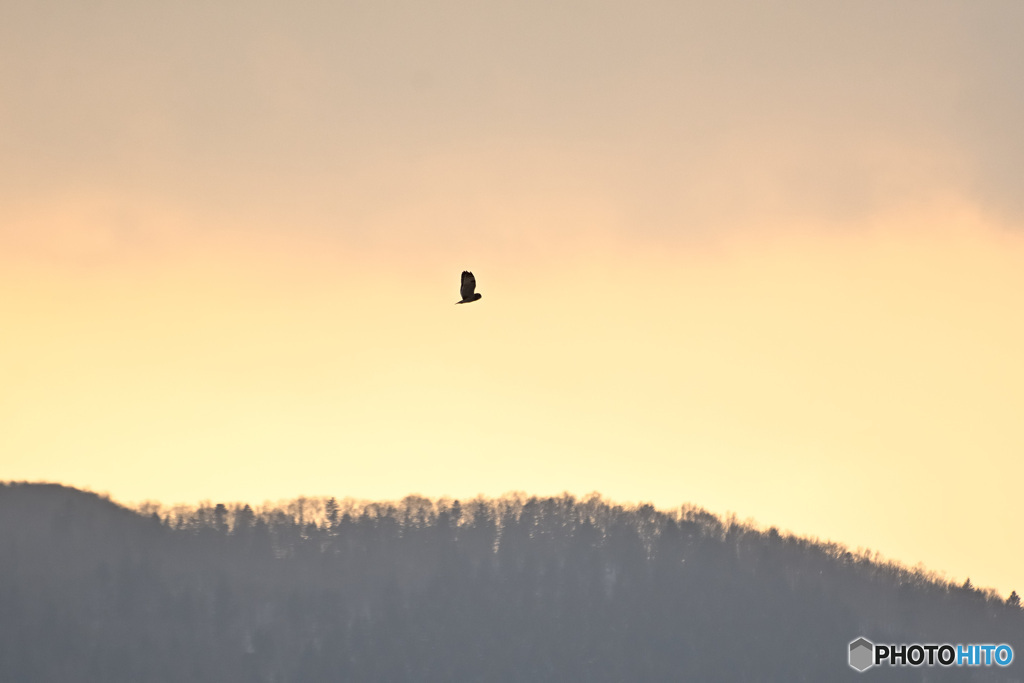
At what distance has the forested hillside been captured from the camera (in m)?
158

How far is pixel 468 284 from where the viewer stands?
1511 inches

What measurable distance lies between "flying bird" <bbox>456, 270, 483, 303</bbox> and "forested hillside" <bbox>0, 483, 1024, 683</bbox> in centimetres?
11894

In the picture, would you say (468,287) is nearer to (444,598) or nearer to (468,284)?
(468,284)

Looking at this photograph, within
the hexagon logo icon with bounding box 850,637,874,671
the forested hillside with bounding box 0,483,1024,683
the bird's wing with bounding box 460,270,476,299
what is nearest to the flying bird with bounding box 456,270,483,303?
the bird's wing with bounding box 460,270,476,299

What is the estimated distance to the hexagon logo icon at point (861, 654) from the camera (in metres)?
159

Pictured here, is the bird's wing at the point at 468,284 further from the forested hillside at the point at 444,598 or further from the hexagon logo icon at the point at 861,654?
the hexagon logo icon at the point at 861,654

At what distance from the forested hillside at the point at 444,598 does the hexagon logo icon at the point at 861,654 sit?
1372 mm

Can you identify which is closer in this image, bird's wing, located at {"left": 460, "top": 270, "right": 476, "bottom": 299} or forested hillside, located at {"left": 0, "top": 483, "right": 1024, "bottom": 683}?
bird's wing, located at {"left": 460, "top": 270, "right": 476, "bottom": 299}

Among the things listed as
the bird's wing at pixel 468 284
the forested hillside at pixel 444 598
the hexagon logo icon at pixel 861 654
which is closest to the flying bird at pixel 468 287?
the bird's wing at pixel 468 284

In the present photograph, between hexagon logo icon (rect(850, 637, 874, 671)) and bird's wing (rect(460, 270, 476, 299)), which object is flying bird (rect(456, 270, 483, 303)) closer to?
bird's wing (rect(460, 270, 476, 299))

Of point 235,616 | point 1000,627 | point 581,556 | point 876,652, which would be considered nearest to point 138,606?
point 235,616

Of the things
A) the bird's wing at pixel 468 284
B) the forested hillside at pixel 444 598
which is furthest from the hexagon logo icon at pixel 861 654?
the bird's wing at pixel 468 284

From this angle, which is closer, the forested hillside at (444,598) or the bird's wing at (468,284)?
the bird's wing at (468,284)

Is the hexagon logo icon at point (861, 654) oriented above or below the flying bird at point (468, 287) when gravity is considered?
below
